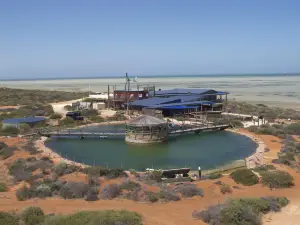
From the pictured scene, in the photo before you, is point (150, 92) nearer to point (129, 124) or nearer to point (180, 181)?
point (129, 124)

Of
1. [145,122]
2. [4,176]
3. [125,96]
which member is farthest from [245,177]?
[125,96]

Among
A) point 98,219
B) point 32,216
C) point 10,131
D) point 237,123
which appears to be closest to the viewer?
point 98,219

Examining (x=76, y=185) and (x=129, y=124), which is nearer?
(x=76, y=185)

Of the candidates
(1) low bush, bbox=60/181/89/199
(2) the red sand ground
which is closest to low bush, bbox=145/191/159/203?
(2) the red sand ground

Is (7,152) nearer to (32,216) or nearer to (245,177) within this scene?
(32,216)

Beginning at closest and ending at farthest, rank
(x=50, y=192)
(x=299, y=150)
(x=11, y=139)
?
(x=50, y=192) → (x=299, y=150) → (x=11, y=139)

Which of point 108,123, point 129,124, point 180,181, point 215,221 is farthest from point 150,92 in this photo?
point 215,221

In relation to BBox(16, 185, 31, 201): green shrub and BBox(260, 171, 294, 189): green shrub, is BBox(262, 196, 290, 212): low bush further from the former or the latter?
BBox(16, 185, 31, 201): green shrub

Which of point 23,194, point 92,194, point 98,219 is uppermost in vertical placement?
point 98,219
